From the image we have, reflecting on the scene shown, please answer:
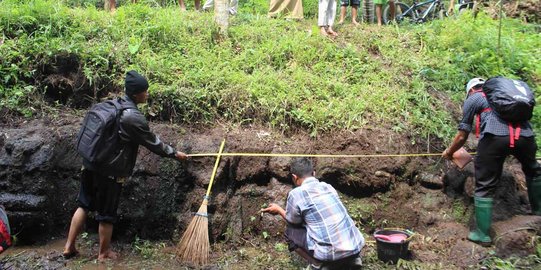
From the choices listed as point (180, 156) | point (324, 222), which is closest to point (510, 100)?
point (324, 222)

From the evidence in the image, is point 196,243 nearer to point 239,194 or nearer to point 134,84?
point 239,194

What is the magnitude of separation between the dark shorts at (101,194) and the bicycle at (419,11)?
27.0 ft

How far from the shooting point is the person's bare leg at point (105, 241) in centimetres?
472

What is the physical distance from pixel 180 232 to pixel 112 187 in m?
1.04

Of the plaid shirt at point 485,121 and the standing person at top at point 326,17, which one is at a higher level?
the standing person at top at point 326,17

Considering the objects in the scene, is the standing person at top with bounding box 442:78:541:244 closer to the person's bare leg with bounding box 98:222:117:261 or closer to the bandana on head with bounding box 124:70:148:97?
the bandana on head with bounding box 124:70:148:97

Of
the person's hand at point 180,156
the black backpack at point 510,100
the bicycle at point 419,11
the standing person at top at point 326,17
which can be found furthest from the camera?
the bicycle at point 419,11

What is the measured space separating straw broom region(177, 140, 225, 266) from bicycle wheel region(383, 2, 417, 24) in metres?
7.59

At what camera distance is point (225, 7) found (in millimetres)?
7801

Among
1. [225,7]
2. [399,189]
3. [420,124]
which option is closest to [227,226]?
[399,189]

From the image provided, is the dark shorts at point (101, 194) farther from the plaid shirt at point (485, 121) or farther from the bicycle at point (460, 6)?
the bicycle at point (460, 6)

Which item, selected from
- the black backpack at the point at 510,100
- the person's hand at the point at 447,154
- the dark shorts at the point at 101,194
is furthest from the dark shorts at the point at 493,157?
the dark shorts at the point at 101,194

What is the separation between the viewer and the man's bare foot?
4832 mm

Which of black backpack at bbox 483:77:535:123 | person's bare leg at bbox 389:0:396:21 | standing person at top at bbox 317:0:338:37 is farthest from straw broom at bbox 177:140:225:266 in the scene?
person's bare leg at bbox 389:0:396:21
